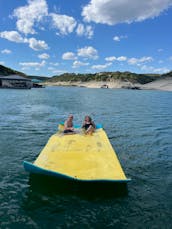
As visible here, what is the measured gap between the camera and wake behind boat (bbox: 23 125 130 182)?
7.23 metres

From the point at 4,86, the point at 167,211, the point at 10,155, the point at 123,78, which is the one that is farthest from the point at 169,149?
the point at 123,78

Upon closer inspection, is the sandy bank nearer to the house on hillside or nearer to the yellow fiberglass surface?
the house on hillside

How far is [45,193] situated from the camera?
7477 mm

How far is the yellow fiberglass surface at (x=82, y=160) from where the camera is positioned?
290 inches

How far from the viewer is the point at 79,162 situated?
27.2 ft

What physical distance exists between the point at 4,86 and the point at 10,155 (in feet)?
254

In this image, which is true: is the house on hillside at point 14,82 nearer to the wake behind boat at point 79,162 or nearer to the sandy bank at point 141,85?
the wake behind boat at point 79,162

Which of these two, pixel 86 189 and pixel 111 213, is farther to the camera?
pixel 86 189

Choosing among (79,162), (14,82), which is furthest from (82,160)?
(14,82)

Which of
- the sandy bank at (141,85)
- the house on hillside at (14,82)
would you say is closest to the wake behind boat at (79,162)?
the house on hillside at (14,82)

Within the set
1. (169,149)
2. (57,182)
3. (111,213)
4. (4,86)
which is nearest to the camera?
(111,213)

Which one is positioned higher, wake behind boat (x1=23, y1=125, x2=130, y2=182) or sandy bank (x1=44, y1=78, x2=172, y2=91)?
sandy bank (x1=44, y1=78, x2=172, y2=91)

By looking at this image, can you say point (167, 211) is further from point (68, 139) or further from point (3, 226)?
point (68, 139)

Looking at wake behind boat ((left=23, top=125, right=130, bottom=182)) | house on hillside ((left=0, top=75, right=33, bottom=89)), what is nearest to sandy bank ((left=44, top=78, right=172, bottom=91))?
house on hillside ((left=0, top=75, right=33, bottom=89))
